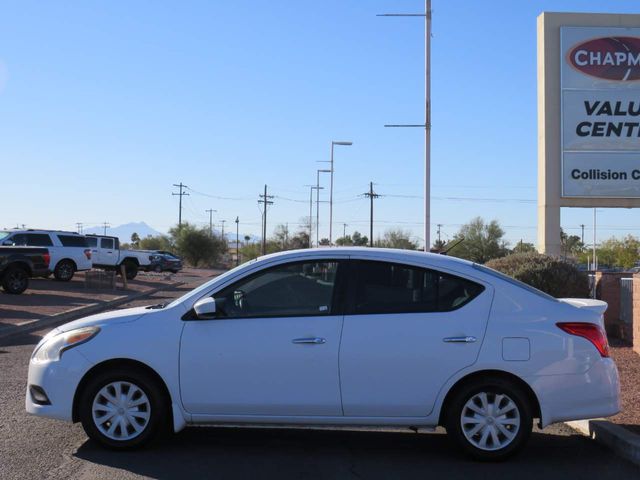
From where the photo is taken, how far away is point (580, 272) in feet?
49.6

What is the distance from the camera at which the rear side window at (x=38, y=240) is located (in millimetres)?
30719

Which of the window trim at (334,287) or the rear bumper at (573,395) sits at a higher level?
the window trim at (334,287)

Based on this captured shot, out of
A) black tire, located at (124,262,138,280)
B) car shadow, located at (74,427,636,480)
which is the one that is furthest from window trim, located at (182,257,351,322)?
black tire, located at (124,262,138,280)

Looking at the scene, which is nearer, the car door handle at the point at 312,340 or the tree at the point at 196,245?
the car door handle at the point at 312,340

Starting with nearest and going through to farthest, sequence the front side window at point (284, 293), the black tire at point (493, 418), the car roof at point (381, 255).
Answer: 1. the black tire at point (493, 418)
2. the front side window at point (284, 293)
3. the car roof at point (381, 255)

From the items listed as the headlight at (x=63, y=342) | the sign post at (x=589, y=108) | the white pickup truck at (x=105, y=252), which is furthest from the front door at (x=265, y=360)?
the white pickup truck at (x=105, y=252)

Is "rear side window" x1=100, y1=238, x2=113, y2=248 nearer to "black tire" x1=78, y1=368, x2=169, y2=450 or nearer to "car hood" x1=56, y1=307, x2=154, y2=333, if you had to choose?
"car hood" x1=56, y1=307, x2=154, y2=333

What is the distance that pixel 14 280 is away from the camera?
2473 centimetres

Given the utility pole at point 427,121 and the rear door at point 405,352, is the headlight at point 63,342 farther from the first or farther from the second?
the utility pole at point 427,121

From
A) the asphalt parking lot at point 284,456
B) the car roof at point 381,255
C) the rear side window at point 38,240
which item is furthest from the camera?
the rear side window at point 38,240

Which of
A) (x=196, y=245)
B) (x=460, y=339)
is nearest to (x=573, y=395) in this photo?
(x=460, y=339)

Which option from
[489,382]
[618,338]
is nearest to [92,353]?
[489,382]

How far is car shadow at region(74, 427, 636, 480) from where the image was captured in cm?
635

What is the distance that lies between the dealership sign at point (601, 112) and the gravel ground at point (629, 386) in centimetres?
813
